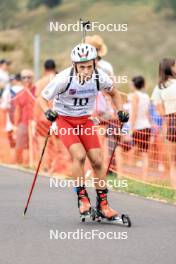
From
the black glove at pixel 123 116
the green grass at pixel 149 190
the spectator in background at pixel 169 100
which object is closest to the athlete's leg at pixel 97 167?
the black glove at pixel 123 116

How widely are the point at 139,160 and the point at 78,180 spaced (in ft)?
14.1

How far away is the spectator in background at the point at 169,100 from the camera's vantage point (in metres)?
14.6

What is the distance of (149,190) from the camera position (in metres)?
14.9

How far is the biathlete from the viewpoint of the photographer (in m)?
11.5

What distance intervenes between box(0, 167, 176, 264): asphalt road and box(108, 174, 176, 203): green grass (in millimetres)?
318

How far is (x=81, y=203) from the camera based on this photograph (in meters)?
11.7

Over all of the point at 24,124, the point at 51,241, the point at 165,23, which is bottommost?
the point at 51,241

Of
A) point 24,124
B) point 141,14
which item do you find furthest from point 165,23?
point 24,124

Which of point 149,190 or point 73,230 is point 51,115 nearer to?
point 73,230

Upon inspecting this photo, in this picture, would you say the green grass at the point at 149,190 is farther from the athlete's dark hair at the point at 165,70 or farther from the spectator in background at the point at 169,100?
the athlete's dark hair at the point at 165,70

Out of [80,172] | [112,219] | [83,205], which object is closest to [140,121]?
[80,172]

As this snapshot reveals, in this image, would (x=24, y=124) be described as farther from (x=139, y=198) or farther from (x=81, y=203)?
(x=81, y=203)

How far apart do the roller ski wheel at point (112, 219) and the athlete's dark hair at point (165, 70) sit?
3.37 meters

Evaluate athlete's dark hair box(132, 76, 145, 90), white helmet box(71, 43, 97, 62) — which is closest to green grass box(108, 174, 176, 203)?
athlete's dark hair box(132, 76, 145, 90)
